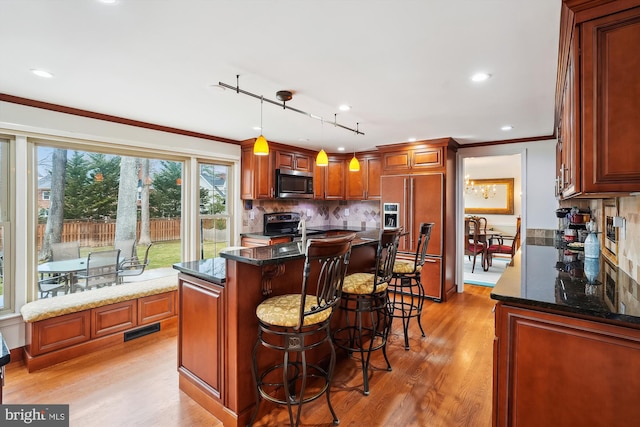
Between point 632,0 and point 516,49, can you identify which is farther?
point 516,49

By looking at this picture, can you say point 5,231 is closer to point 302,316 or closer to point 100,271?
point 100,271

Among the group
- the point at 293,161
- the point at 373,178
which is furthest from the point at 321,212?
the point at 293,161

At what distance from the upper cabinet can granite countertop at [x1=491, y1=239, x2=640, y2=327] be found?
1.63 feet

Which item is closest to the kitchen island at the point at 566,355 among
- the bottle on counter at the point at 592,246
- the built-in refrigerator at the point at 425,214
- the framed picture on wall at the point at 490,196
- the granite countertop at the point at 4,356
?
the bottle on counter at the point at 592,246

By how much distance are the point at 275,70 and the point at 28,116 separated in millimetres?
2380

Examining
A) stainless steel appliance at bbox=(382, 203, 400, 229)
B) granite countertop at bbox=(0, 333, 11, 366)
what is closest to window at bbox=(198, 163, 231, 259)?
stainless steel appliance at bbox=(382, 203, 400, 229)

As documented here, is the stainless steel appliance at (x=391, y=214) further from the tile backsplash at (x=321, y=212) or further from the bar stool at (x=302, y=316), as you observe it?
the bar stool at (x=302, y=316)

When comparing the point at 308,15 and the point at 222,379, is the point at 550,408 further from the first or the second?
the point at 308,15

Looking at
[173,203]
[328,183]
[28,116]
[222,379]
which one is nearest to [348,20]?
[222,379]

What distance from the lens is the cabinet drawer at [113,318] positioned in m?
2.95

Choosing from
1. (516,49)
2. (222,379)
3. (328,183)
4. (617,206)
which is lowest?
(222,379)

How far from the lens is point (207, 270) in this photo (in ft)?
7.05

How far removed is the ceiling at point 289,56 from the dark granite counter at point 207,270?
139 centimetres

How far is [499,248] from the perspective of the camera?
661 cm
